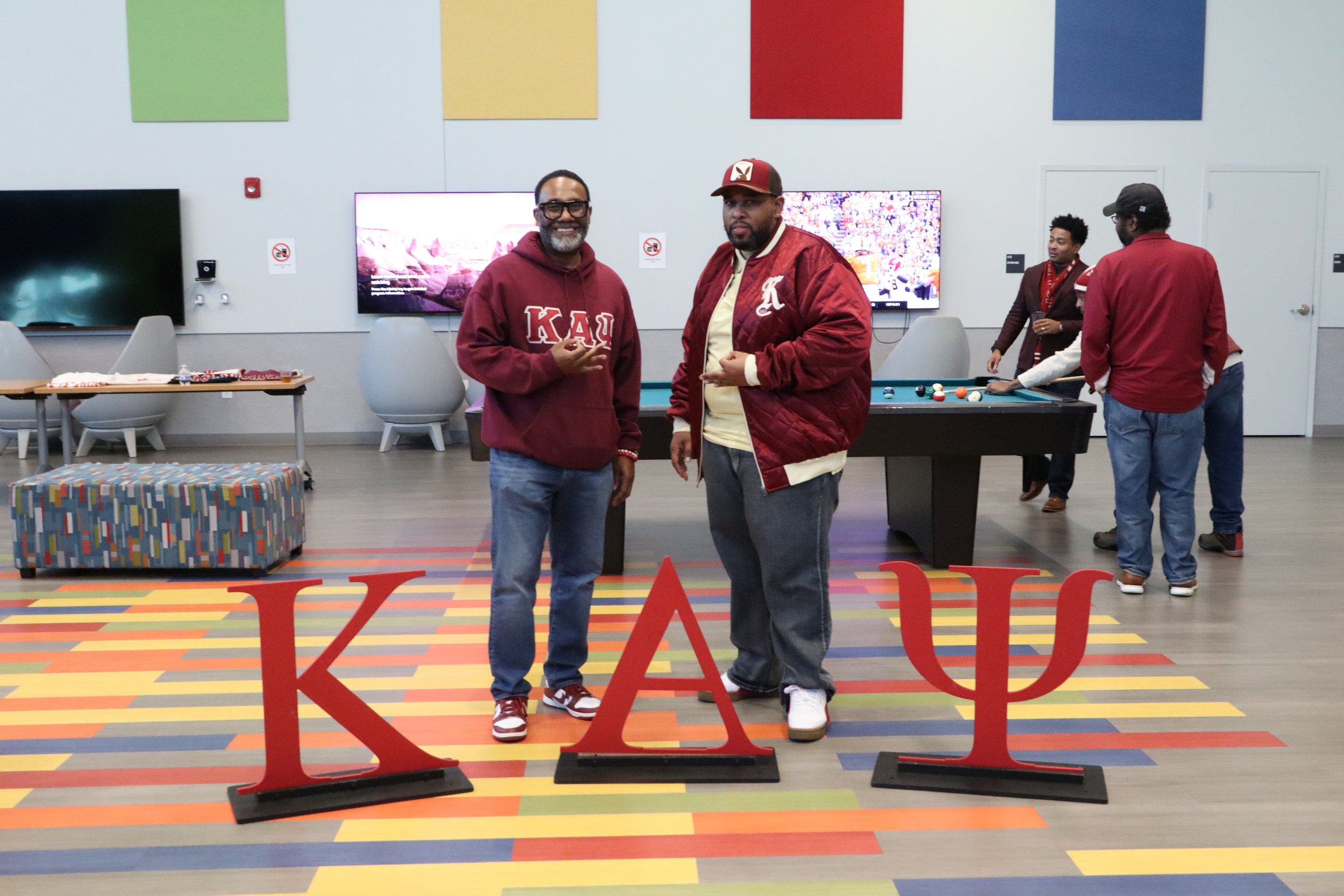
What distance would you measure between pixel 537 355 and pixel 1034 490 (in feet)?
13.9

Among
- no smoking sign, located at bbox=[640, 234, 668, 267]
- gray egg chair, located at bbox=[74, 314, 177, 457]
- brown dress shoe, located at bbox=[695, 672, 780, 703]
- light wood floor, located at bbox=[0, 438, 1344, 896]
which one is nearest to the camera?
light wood floor, located at bbox=[0, 438, 1344, 896]

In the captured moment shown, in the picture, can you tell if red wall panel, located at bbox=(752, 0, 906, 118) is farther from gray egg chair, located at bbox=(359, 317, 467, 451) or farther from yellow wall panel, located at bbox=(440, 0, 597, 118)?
gray egg chair, located at bbox=(359, 317, 467, 451)

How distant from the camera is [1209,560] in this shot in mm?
4969

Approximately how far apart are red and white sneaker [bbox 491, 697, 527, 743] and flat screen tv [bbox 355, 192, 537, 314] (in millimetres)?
5854

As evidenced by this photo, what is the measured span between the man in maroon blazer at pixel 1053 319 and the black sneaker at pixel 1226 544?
0.80m

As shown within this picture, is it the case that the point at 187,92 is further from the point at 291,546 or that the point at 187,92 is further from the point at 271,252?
the point at 291,546

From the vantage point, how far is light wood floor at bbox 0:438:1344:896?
2266 mm

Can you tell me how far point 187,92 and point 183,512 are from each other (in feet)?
16.5

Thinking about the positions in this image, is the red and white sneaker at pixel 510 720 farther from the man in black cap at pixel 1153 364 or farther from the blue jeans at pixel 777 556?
the man in black cap at pixel 1153 364

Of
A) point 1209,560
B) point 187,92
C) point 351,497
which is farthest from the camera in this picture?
point 187,92

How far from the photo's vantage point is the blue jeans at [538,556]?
2.99 metres

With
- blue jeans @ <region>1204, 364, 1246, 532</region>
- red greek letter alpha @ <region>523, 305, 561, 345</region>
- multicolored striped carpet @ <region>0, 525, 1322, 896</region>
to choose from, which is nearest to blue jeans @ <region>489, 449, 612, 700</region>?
multicolored striped carpet @ <region>0, 525, 1322, 896</region>

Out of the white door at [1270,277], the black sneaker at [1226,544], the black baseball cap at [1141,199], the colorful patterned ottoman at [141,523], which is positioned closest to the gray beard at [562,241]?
the colorful patterned ottoman at [141,523]

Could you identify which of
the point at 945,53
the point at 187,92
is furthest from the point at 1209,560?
the point at 187,92
